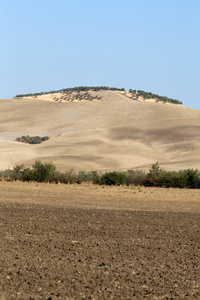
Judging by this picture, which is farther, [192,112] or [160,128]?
[192,112]

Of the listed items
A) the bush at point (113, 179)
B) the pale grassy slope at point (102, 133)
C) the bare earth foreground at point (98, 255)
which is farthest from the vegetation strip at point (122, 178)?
the pale grassy slope at point (102, 133)

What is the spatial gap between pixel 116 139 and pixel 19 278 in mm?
91742

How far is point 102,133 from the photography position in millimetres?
106375

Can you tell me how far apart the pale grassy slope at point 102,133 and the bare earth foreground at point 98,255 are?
153 ft

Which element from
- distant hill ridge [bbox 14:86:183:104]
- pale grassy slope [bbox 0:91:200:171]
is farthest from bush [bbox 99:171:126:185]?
distant hill ridge [bbox 14:86:183:104]

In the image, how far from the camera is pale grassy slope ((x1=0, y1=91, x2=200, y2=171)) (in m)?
75.3

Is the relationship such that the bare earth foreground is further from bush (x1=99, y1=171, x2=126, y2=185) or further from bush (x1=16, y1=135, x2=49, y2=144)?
bush (x1=16, y1=135, x2=49, y2=144)

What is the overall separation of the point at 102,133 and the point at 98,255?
9610 cm

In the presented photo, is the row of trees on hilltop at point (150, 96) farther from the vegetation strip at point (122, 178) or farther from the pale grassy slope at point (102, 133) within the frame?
the vegetation strip at point (122, 178)

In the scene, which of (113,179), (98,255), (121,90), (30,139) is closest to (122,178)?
(113,179)

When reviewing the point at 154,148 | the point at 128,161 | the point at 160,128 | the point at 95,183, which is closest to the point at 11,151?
the point at 128,161

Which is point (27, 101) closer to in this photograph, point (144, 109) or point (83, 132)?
point (144, 109)

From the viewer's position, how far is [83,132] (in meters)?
109

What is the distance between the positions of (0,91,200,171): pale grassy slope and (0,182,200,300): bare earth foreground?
153ft
